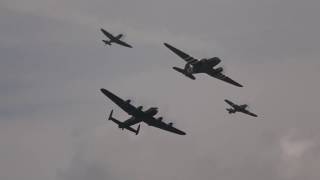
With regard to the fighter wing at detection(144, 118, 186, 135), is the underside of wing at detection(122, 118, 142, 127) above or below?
below

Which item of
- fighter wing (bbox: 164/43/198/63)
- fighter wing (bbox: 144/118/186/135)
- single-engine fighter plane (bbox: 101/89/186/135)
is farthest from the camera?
fighter wing (bbox: 164/43/198/63)

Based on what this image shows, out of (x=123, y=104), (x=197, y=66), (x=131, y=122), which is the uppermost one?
(x=197, y=66)

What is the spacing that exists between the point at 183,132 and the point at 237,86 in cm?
1777

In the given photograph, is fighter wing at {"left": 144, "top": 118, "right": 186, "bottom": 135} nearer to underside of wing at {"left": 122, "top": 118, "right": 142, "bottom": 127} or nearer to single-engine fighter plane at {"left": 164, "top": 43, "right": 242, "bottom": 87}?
underside of wing at {"left": 122, "top": 118, "right": 142, "bottom": 127}

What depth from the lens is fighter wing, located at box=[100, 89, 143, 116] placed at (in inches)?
5487

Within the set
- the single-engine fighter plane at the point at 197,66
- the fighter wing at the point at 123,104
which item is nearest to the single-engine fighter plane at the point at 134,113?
the fighter wing at the point at 123,104

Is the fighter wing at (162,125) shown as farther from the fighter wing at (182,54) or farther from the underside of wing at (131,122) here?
the fighter wing at (182,54)

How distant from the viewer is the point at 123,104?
14088cm

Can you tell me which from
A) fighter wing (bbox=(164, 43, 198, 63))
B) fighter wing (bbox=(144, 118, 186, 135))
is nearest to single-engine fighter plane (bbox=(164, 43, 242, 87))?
fighter wing (bbox=(164, 43, 198, 63))

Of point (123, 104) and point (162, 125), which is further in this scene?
point (162, 125)

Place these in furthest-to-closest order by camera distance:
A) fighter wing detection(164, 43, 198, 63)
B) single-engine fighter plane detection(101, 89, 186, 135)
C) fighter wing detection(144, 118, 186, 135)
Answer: fighter wing detection(164, 43, 198, 63) → fighter wing detection(144, 118, 186, 135) → single-engine fighter plane detection(101, 89, 186, 135)

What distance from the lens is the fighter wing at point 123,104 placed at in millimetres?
139375

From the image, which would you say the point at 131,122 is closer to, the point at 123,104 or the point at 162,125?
the point at 123,104

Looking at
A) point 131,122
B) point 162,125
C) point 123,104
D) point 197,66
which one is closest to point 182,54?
point 197,66
